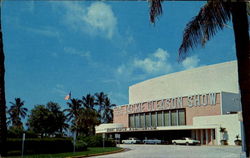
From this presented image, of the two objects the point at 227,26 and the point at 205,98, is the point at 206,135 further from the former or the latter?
the point at 227,26

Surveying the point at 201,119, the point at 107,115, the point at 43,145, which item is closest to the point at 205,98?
the point at 201,119

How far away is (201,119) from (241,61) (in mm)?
46799

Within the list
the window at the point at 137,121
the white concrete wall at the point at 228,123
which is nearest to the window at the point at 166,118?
the window at the point at 137,121

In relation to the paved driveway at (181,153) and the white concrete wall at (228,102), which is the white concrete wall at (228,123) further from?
the paved driveway at (181,153)

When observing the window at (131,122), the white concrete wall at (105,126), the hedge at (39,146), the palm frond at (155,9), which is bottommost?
the hedge at (39,146)

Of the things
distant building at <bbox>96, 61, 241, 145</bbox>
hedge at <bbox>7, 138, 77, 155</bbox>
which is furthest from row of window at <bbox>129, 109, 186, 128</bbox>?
hedge at <bbox>7, 138, 77, 155</bbox>

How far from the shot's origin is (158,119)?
2452 inches

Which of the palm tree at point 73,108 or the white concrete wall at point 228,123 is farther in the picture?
the palm tree at point 73,108

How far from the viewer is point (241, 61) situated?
6.11 m

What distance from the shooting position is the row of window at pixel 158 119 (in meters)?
57.8

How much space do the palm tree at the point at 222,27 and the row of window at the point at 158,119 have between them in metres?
50.1

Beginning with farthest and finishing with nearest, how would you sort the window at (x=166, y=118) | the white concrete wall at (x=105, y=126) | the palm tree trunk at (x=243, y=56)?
the white concrete wall at (x=105, y=126) → the window at (x=166, y=118) → the palm tree trunk at (x=243, y=56)

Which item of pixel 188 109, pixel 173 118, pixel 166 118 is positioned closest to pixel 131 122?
pixel 166 118

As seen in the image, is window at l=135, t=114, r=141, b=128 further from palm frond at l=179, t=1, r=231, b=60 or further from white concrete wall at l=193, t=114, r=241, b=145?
palm frond at l=179, t=1, r=231, b=60
